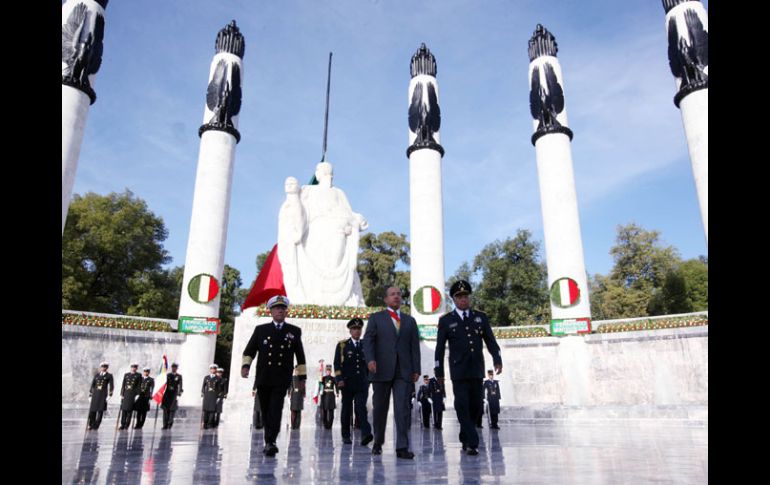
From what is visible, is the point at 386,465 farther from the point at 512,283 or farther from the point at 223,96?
the point at 512,283

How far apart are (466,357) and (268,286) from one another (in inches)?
607

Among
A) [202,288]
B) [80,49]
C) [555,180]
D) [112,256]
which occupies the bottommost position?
[202,288]

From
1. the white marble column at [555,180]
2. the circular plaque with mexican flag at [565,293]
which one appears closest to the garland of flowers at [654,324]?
the white marble column at [555,180]

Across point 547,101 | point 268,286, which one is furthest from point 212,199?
point 547,101

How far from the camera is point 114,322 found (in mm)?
19688

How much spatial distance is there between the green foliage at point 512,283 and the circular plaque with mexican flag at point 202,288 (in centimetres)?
2203

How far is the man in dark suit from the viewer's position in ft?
18.6

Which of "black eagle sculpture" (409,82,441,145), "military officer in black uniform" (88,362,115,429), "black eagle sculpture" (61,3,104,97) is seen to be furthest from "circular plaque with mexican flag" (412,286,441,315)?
"black eagle sculpture" (61,3,104,97)

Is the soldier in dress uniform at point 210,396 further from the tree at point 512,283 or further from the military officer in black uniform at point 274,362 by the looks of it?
the tree at point 512,283

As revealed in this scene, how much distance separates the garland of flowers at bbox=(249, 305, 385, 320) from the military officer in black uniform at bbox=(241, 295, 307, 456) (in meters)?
11.8

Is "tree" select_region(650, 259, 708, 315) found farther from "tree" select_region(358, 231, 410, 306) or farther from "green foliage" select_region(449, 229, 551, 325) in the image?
"tree" select_region(358, 231, 410, 306)
